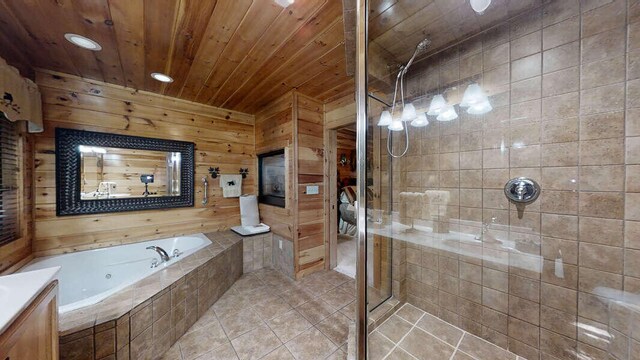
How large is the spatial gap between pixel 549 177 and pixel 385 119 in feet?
3.60

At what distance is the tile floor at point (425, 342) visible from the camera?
4.42ft

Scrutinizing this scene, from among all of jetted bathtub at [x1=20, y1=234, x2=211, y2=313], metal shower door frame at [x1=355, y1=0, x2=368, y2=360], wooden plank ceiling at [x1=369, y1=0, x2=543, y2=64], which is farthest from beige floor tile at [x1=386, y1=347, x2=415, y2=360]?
wooden plank ceiling at [x1=369, y1=0, x2=543, y2=64]

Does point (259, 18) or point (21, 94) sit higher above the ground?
point (259, 18)

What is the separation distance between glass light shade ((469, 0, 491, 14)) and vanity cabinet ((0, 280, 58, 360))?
8.21 ft

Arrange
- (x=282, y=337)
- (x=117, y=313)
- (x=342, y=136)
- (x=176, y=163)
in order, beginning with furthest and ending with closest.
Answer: (x=342, y=136), (x=176, y=163), (x=282, y=337), (x=117, y=313)

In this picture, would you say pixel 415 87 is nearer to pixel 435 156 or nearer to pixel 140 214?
pixel 435 156

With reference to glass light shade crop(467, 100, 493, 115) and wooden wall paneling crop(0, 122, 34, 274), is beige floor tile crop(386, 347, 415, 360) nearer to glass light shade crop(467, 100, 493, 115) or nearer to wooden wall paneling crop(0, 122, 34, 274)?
glass light shade crop(467, 100, 493, 115)

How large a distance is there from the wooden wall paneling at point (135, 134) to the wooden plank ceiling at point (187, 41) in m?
0.20

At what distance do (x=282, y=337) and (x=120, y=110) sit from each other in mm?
2860

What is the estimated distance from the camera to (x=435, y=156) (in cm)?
168

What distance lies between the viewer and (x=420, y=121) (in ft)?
5.72

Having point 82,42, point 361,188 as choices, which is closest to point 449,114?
point 361,188

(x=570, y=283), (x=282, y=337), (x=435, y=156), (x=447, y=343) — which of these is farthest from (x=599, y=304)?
(x=282, y=337)

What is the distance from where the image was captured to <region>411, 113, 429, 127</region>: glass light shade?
1717 millimetres
